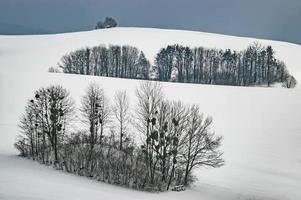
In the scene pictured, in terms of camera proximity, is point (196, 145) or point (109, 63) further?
point (109, 63)

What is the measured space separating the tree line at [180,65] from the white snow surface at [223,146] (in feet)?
29.7

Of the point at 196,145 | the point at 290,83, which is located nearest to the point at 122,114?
the point at 196,145

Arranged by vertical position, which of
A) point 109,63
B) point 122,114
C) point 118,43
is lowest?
point 122,114

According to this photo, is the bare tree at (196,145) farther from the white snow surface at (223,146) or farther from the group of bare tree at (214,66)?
the group of bare tree at (214,66)

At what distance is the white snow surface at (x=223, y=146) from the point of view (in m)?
27.7

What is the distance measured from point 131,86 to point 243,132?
26209 millimetres

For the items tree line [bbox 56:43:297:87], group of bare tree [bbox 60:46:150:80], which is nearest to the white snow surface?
group of bare tree [bbox 60:46:150:80]

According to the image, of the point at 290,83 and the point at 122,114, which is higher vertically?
the point at 290,83

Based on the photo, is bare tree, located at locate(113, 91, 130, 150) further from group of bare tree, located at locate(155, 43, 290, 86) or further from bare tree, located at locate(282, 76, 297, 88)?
group of bare tree, located at locate(155, 43, 290, 86)

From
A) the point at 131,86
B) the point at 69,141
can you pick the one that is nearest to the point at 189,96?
the point at 131,86

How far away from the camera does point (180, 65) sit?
117875 mm

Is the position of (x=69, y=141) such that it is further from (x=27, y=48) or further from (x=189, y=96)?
(x=27, y=48)

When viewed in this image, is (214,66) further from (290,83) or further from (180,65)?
(290,83)

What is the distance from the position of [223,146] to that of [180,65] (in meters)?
69.9
